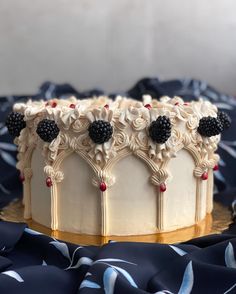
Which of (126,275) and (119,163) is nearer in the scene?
(126,275)

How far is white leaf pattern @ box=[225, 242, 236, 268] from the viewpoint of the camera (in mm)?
835

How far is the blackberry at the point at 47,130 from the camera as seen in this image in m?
0.96

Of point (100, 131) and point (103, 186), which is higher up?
point (100, 131)

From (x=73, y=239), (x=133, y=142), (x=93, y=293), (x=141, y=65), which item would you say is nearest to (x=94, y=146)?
(x=133, y=142)

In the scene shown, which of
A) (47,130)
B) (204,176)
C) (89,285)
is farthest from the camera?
(204,176)

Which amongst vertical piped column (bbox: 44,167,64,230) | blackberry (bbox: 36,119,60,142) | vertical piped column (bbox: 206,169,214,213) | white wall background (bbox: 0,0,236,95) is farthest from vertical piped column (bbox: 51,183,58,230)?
white wall background (bbox: 0,0,236,95)

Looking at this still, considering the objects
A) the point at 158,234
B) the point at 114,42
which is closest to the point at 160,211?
the point at 158,234

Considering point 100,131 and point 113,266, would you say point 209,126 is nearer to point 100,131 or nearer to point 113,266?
point 100,131

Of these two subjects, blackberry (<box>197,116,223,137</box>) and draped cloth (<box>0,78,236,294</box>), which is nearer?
draped cloth (<box>0,78,236,294</box>)

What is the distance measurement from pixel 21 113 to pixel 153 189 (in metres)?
0.30

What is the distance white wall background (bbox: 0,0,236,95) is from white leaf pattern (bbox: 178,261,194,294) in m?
1.25

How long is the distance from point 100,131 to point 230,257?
292mm

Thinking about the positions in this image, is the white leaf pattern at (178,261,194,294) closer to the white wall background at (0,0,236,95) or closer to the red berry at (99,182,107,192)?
the red berry at (99,182,107,192)

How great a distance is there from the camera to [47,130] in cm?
96
